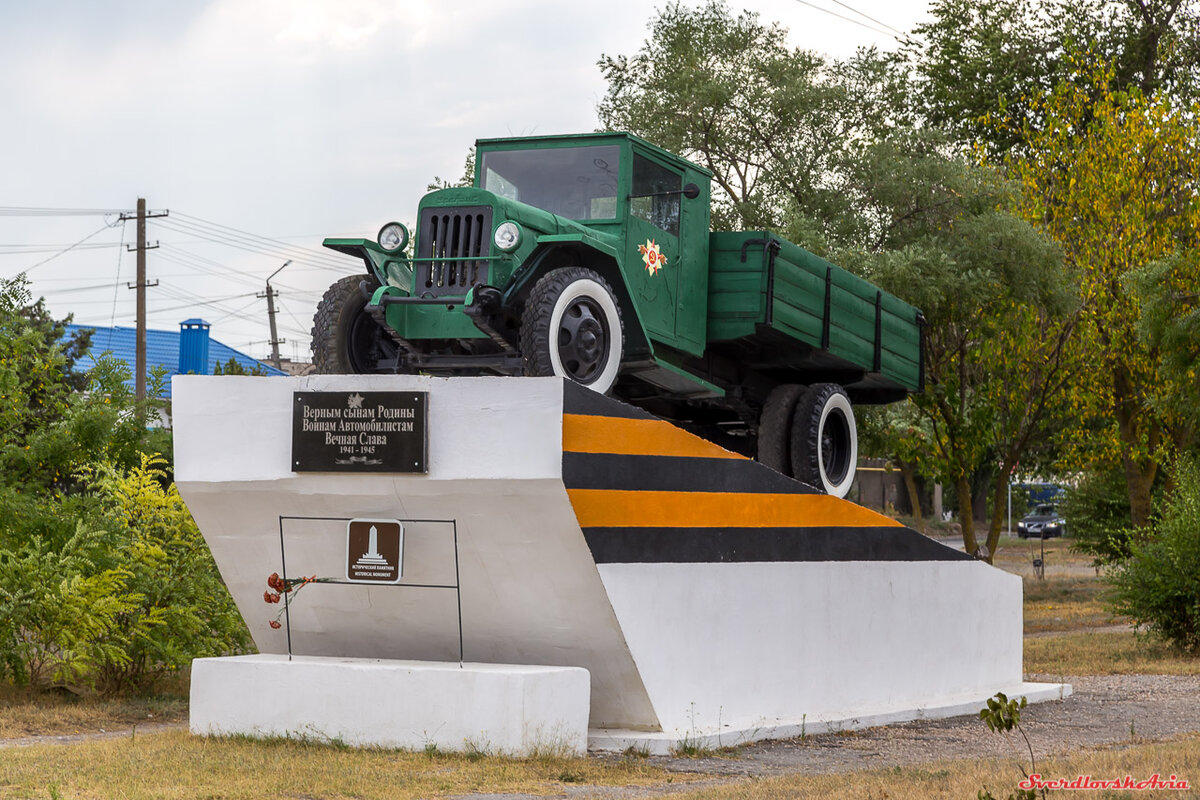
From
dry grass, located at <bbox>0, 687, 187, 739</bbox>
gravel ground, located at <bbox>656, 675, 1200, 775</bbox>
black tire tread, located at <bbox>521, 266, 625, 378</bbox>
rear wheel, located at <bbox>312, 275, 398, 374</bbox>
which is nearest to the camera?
→ black tire tread, located at <bbox>521, 266, 625, 378</bbox>

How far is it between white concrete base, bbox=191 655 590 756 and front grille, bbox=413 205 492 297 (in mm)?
2560

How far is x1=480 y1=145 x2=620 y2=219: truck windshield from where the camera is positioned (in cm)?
1076

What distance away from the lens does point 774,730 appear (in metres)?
10.2

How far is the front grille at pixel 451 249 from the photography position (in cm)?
946

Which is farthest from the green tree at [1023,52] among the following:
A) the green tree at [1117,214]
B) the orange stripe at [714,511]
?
the orange stripe at [714,511]

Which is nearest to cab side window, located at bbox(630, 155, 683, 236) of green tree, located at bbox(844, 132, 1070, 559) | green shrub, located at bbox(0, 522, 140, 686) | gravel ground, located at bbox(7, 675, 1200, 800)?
gravel ground, located at bbox(7, 675, 1200, 800)

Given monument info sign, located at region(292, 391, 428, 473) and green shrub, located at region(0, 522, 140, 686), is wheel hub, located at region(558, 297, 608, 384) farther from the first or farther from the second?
green shrub, located at region(0, 522, 140, 686)

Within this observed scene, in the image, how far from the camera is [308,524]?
9.62 m

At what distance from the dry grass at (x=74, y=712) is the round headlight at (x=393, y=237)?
450cm

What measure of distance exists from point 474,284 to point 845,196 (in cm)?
1237

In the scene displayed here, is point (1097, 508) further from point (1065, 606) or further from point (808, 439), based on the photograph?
point (808, 439)

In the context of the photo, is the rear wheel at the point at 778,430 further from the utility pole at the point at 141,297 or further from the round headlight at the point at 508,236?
the utility pole at the point at 141,297

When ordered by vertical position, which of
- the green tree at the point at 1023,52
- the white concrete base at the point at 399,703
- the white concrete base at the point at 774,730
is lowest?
the white concrete base at the point at 774,730

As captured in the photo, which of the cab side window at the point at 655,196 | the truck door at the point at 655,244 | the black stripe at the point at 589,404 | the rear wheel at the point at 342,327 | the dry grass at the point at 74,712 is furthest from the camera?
the dry grass at the point at 74,712
